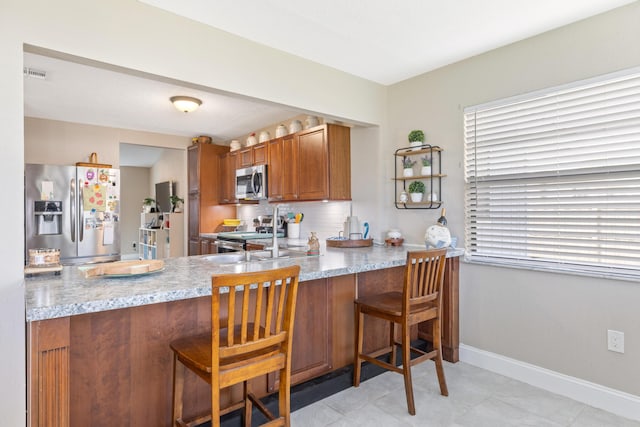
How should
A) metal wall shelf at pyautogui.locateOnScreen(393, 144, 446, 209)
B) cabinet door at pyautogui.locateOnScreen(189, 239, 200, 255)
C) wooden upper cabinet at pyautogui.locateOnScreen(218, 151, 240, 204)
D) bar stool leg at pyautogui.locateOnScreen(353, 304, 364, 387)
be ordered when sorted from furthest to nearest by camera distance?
cabinet door at pyautogui.locateOnScreen(189, 239, 200, 255) < wooden upper cabinet at pyautogui.locateOnScreen(218, 151, 240, 204) < metal wall shelf at pyautogui.locateOnScreen(393, 144, 446, 209) < bar stool leg at pyautogui.locateOnScreen(353, 304, 364, 387)

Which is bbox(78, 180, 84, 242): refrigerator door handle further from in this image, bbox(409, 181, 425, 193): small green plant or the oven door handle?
bbox(409, 181, 425, 193): small green plant

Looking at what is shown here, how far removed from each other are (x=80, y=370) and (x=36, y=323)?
0.37 metres

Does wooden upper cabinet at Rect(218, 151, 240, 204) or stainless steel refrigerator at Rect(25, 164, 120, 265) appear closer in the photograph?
stainless steel refrigerator at Rect(25, 164, 120, 265)

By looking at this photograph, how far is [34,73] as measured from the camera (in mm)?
3092

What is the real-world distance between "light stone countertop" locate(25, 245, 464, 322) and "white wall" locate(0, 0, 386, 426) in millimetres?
152

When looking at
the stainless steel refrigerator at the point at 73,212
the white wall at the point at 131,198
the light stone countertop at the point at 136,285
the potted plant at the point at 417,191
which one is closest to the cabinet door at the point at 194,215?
the stainless steel refrigerator at the point at 73,212

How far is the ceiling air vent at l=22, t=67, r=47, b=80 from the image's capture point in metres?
3.04

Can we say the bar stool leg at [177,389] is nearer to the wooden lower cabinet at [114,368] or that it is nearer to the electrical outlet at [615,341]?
the wooden lower cabinet at [114,368]

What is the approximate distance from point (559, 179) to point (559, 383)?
1386 mm

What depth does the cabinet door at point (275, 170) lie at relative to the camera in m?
4.38

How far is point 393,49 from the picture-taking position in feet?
9.18

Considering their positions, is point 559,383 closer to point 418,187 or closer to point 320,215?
point 418,187

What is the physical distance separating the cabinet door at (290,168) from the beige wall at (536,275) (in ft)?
4.25

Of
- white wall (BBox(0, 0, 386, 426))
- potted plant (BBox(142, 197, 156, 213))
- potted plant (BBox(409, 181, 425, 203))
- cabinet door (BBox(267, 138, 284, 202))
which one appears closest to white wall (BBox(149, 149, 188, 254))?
potted plant (BBox(142, 197, 156, 213))
